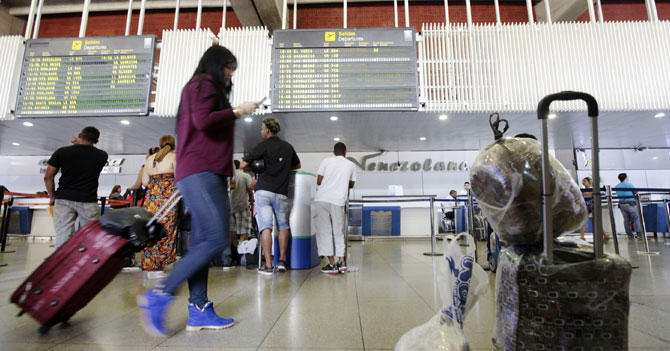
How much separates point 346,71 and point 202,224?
333cm

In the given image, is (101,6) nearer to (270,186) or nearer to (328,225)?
(270,186)

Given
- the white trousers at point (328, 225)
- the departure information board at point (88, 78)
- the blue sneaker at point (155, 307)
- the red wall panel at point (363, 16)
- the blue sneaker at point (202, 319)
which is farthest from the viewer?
the red wall panel at point (363, 16)

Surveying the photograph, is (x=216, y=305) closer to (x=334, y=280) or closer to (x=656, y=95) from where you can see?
(x=334, y=280)

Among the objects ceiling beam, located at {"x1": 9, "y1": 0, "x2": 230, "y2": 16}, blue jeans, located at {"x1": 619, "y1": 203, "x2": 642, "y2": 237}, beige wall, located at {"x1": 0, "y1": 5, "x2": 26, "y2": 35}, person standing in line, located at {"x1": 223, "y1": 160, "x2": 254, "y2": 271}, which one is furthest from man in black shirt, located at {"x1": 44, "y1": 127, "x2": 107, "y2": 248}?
blue jeans, located at {"x1": 619, "y1": 203, "x2": 642, "y2": 237}

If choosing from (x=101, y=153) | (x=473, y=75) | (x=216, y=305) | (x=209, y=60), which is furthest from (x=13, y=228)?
(x=473, y=75)

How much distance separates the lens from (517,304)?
3.43ft

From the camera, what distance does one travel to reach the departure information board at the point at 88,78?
4352 mm

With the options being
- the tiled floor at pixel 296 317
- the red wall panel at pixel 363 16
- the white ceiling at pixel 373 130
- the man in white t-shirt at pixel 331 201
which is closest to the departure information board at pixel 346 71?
the white ceiling at pixel 373 130

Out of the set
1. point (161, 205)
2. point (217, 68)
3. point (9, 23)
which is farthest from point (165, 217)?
point (9, 23)

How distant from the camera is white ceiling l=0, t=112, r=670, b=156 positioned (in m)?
5.16

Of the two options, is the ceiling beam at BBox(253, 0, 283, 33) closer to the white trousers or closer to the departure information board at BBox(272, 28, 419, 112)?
the departure information board at BBox(272, 28, 419, 112)

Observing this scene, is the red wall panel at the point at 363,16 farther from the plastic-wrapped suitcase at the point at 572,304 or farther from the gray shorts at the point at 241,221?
the plastic-wrapped suitcase at the point at 572,304

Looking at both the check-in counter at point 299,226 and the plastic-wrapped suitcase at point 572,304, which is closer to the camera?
the plastic-wrapped suitcase at point 572,304

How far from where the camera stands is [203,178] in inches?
58.4
